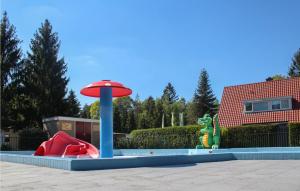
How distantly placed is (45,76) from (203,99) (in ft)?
127

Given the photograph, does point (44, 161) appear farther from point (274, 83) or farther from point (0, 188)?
point (274, 83)

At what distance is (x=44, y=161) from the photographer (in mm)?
11742

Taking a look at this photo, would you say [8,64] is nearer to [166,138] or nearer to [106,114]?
[166,138]

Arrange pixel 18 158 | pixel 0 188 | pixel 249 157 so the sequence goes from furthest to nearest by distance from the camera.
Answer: pixel 249 157, pixel 18 158, pixel 0 188

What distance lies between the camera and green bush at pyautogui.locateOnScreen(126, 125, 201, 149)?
31.2 meters

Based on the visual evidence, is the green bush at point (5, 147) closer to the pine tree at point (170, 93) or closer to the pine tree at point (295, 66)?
the pine tree at point (295, 66)

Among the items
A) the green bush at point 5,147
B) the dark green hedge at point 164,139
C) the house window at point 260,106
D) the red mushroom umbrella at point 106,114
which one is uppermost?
the house window at point 260,106

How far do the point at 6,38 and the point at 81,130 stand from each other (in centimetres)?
1210

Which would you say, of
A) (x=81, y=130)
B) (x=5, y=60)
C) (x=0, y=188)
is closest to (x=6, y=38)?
(x=5, y=60)

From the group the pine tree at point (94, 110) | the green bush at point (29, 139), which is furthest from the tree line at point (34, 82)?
the pine tree at point (94, 110)

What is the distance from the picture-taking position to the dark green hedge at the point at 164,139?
31.2 metres

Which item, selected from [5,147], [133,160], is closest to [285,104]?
[5,147]

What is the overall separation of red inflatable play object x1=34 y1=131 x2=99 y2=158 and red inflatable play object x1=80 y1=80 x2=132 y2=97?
7.39 feet

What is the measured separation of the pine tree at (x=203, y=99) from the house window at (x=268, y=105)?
3521 centimetres
